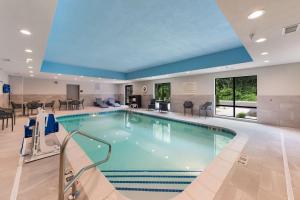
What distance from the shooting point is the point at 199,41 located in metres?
4.34

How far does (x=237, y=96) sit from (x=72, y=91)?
40.1 ft

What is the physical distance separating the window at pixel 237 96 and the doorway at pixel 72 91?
1109 centimetres

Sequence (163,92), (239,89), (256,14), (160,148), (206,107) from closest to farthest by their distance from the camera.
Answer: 1. (256,14)
2. (160,148)
3. (239,89)
4. (206,107)
5. (163,92)

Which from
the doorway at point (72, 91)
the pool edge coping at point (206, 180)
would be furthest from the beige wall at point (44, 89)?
the pool edge coping at point (206, 180)

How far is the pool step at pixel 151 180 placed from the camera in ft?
7.36

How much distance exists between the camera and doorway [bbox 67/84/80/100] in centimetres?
1166

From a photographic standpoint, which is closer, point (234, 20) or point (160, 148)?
point (234, 20)

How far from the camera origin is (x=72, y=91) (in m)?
11.9

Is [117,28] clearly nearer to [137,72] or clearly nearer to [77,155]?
[77,155]

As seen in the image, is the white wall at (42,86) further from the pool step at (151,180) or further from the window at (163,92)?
the pool step at (151,180)

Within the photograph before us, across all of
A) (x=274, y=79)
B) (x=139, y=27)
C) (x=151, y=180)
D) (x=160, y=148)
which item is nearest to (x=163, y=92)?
(x=274, y=79)

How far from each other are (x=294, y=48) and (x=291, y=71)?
2438mm

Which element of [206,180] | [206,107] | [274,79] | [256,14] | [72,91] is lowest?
[206,180]

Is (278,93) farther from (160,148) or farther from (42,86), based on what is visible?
(42,86)
